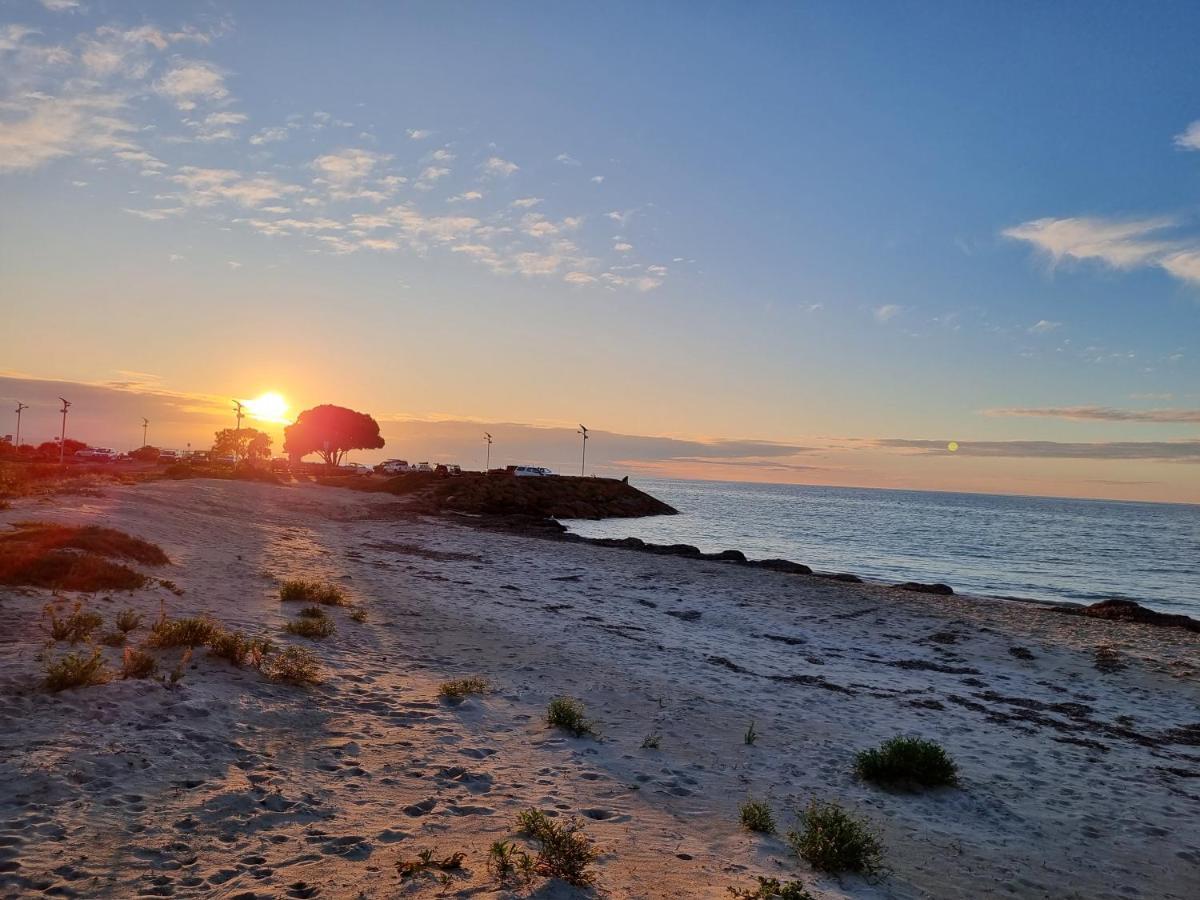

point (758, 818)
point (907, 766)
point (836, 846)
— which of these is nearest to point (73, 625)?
point (758, 818)

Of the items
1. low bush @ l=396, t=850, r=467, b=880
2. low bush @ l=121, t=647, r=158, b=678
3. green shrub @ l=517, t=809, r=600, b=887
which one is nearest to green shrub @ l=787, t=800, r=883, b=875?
green shrub @ l=517, t=809, r=600, b=887

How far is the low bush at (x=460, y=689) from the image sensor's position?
10.9m

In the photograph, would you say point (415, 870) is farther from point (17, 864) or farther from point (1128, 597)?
point (1128, 597)

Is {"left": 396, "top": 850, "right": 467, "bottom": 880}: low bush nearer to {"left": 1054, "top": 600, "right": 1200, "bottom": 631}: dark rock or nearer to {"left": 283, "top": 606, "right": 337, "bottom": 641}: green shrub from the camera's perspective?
{"left": 283, "top": 606, "right": 337, "bottom": 641}: green shrub

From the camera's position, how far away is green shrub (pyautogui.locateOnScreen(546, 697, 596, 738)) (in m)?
10.1

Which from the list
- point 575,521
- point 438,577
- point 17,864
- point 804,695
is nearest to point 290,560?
point 438,577

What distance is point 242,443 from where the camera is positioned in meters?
131

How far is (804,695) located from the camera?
1375 centimetres

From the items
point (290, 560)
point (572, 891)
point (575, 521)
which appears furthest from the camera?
point (575, 521)

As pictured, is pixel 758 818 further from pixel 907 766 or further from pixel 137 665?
pixel 137 665

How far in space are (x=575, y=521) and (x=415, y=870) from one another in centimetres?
6520

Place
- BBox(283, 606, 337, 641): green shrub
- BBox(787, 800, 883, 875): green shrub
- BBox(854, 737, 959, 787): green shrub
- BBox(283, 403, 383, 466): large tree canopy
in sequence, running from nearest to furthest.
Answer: BBox(787, 800, 883, 875): green shrub
BBox(854, 737, 959, 787): green shrub
BBox(283, 606, 337, 641): green shrub
BBox(283, 403, 383, 466): large tree canopy

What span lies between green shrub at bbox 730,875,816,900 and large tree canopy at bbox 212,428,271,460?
4794 inches

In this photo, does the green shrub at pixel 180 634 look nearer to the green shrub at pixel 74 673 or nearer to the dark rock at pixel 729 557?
the green shrub at pixel 74 673
